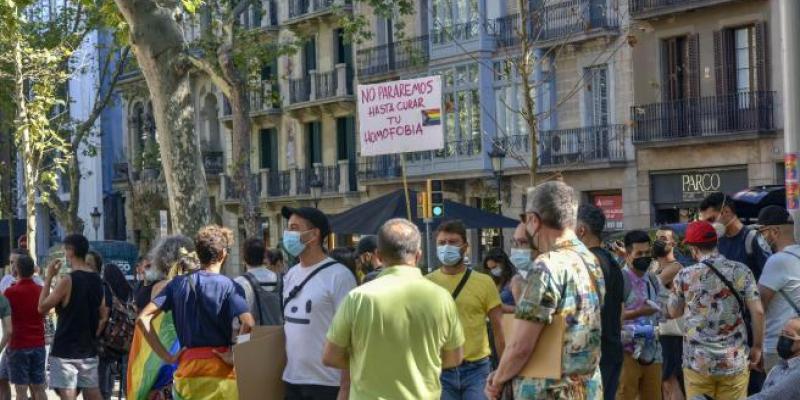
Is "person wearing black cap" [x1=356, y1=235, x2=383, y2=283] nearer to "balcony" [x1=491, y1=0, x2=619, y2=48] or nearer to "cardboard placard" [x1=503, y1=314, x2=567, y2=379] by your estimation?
"cardboard placard" [x1=503, y1=314, x2=567, y2=379]

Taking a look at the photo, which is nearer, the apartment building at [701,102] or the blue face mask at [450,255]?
the blue face mask at [450,255]

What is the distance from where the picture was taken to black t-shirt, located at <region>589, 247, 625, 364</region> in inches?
334

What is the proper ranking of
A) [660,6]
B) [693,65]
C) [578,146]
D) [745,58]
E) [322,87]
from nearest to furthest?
[745,58]
[660,6]
[693,65]
[578,146]
[322,87]

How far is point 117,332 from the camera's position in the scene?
12.9 metres

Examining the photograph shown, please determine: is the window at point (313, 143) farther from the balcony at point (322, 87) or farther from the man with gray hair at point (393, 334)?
the man with gray hair at point (393, 334)

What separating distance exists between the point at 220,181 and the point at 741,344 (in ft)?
Result: 141

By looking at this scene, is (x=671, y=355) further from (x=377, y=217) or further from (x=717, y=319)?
(x=377, y=217)

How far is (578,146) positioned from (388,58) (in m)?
8.63

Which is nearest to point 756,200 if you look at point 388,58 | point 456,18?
point 456,18

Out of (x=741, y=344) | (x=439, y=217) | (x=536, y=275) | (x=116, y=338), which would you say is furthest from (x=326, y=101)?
(x=536, y=275)

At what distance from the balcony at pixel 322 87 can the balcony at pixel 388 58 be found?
0.99m

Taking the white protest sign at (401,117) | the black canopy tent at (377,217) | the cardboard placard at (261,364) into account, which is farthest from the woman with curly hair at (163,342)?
the black canopy tent at (377,217)

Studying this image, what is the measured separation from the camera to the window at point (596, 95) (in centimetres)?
3591

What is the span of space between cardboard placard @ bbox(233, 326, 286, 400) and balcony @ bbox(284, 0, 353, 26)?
35.6 meters
